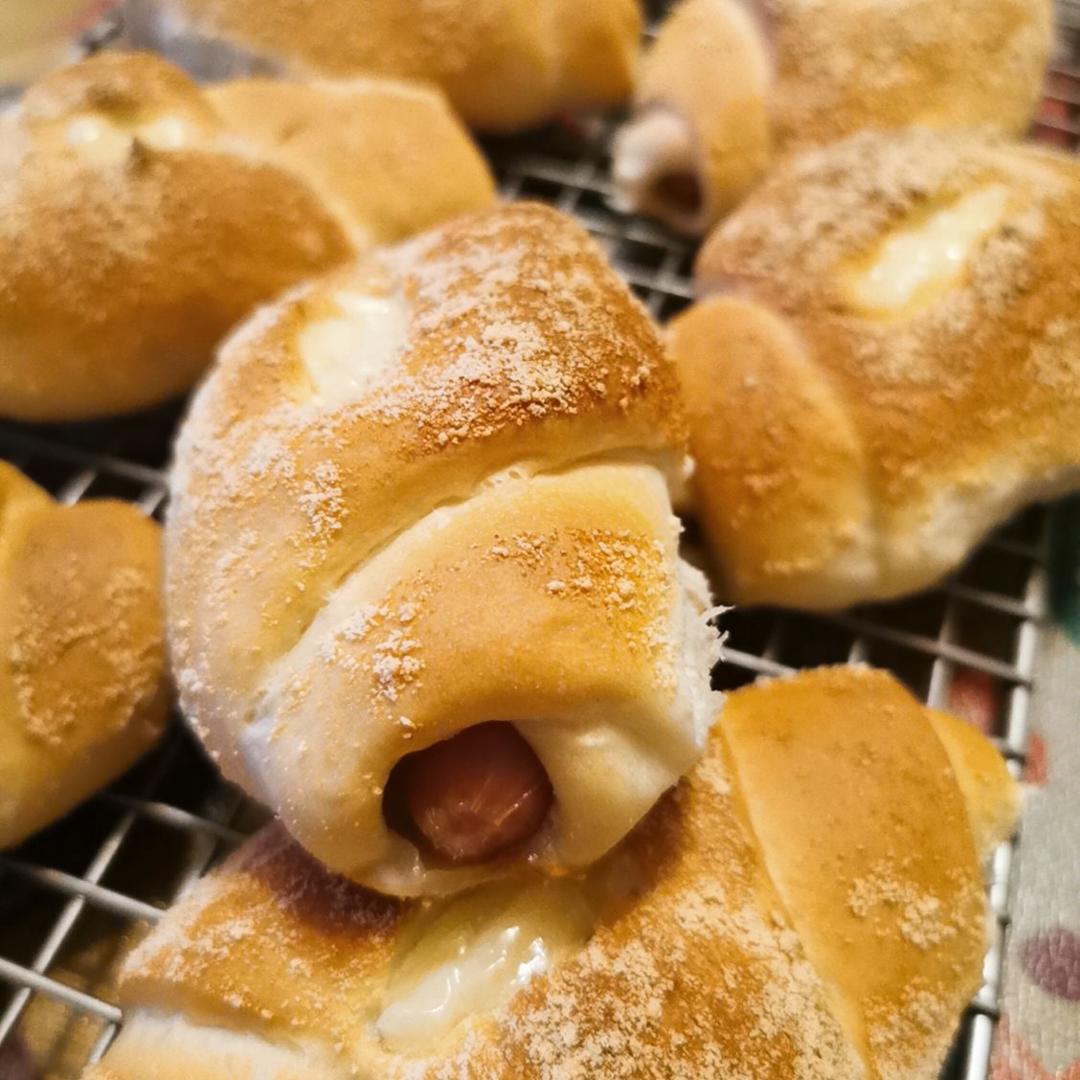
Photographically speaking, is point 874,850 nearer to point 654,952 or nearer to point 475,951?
point 654,952

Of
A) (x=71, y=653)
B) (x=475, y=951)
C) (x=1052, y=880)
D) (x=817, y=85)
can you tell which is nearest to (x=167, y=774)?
(x=71, y=653)

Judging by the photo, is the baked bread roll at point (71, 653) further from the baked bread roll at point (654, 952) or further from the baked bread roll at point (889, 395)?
the baked bread roll at point (889, 395)

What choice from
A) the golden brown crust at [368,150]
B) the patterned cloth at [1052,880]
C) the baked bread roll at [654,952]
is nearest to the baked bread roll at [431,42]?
the golden brown crust at [368,150]

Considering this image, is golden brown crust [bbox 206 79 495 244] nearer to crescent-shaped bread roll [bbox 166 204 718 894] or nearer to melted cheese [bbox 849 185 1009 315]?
crescent-shaped bread roll [bbox 166 204 718 894]

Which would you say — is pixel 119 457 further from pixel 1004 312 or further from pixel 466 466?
pixel 1004 312

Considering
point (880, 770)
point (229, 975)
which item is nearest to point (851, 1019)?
point (880, 770)

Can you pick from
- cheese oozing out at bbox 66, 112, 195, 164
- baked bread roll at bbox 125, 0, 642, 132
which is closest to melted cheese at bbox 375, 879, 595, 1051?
cheese oozing out at bbox 66, 112, 195, 164
